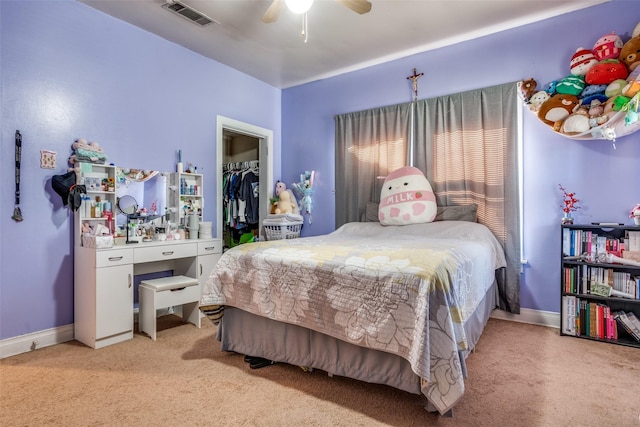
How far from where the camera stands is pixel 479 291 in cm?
221

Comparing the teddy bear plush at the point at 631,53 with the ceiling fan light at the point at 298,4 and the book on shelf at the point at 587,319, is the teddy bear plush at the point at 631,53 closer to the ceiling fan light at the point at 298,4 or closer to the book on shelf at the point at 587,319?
the book on shelf at the point at 587,319

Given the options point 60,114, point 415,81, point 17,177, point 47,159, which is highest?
point 415,81

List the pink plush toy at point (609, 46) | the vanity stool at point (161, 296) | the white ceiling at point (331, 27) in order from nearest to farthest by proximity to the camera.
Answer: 1. the pink plush toy at point (609, 46)
2. the vanity stool at point (161, 296)
3. the white ceiling at point (331, 27)

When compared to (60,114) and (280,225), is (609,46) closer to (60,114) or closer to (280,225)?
(280,225)

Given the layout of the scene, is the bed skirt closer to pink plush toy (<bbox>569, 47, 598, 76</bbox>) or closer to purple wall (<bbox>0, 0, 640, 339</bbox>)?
purple wall (<bbox>0, 0, 640, 339</bbox>)

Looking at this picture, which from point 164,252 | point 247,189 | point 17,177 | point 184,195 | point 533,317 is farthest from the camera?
point 247,189

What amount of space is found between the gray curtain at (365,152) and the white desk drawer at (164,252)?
1715 millimetres

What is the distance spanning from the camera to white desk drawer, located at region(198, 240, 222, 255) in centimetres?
320

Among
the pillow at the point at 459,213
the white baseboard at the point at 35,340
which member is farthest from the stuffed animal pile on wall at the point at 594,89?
the white baseboard at the point at 35,340

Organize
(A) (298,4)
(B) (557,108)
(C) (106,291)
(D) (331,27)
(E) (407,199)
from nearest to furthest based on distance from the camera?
(A) (298,4) → (C) (106,291) → (B) (557,108) → (D) (331,27) → (E) (407,199)

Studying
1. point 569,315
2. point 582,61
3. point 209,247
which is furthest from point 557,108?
point 209,247

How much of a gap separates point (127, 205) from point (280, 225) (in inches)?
65.8

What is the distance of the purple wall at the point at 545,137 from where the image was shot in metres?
2.71

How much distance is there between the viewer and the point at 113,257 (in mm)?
2570
